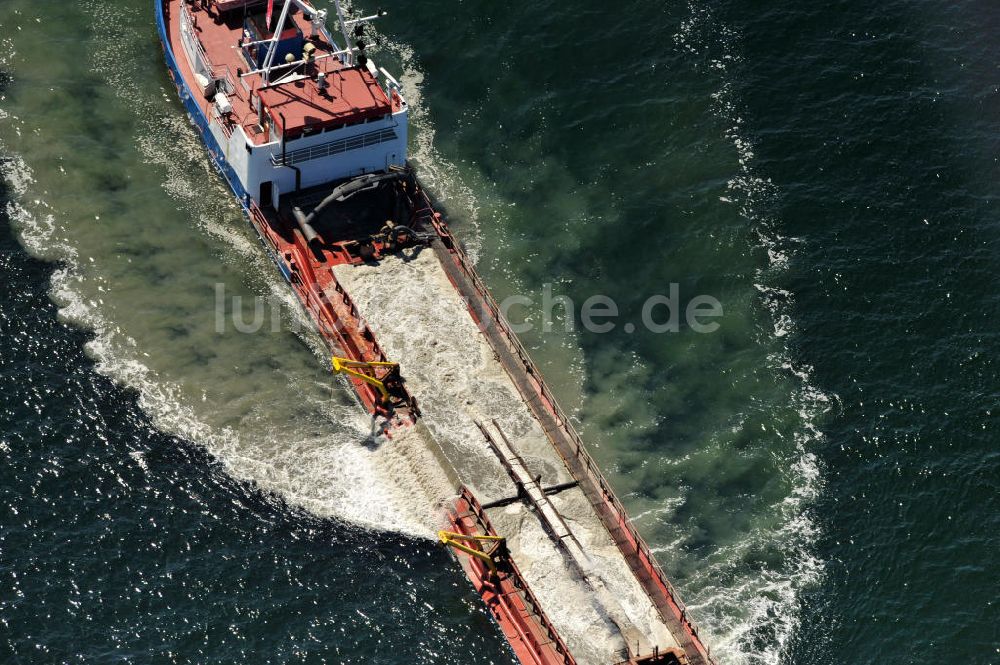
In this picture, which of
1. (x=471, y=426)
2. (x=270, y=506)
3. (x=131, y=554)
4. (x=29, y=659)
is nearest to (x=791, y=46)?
(x=471, y=426)

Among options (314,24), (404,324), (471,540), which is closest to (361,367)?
(404,324)

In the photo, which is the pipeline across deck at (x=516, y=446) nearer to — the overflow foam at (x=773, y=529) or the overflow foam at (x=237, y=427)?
the overflow foam at (x=237, y=427)

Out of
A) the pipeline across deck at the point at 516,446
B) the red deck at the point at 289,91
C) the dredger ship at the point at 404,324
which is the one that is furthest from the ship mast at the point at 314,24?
the pipeline across deck at the point at 516,446

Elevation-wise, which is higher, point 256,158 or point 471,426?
point 256,158

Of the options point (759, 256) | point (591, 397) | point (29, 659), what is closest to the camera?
point (29, 659)

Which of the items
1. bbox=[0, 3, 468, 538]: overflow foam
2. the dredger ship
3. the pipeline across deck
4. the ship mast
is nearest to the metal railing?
the dredger ship

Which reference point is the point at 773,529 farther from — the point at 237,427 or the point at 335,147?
the point at 335,147

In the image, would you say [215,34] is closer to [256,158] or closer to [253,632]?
[256,158]
